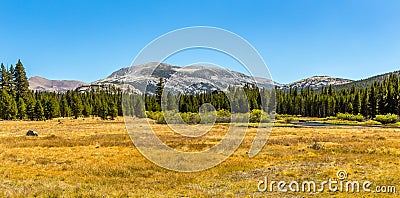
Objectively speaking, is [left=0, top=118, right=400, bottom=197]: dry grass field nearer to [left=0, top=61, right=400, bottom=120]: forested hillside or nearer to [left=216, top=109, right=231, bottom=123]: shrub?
[left=0, top=61, right=400, bottom=120]: forested hillside

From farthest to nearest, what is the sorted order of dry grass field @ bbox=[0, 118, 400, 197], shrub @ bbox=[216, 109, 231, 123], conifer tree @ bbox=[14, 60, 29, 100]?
shrub @ bbox=[216, 109, 231, 123]
conifer tree @ bbox=[14, 60, 29, 100]
dry grass field @ bbox=[0, 118, 400, 197]

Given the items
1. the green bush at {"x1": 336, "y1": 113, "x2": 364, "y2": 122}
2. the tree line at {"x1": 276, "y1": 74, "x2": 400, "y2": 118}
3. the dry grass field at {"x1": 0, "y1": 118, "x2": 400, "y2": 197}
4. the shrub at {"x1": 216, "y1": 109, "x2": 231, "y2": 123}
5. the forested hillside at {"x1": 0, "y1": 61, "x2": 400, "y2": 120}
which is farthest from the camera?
the tree line at {"x1": 276, "y1": 74, "x2": 400, "y2": 118}

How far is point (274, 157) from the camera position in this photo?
89.7ft

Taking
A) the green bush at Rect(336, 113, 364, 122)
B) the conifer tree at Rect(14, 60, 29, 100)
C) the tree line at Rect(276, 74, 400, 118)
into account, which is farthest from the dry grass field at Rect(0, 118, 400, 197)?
the tree line at Rect(276, 74, 400, 118)

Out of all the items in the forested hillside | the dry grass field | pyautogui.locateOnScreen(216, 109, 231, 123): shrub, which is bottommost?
the dry grass field

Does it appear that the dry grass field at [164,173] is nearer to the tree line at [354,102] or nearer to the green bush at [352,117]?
the green bush at [352,117]

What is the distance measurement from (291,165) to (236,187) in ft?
25.9

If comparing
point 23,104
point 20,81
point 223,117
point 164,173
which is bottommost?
point 164,173

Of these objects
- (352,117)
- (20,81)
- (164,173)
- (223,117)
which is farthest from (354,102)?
(20,81)

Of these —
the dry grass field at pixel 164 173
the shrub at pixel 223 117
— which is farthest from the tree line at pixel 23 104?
the dry grass field at pixel 164 173

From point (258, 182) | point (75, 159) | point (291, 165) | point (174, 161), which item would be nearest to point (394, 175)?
point (291, 165)

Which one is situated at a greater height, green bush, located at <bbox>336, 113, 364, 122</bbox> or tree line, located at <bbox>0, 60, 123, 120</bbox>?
tree line, located at <bbox>0, 60, 123, 120</bbox>

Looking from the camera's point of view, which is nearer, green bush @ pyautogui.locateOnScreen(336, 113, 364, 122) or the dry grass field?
the dry grass field

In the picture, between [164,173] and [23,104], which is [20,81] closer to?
[23,104]
